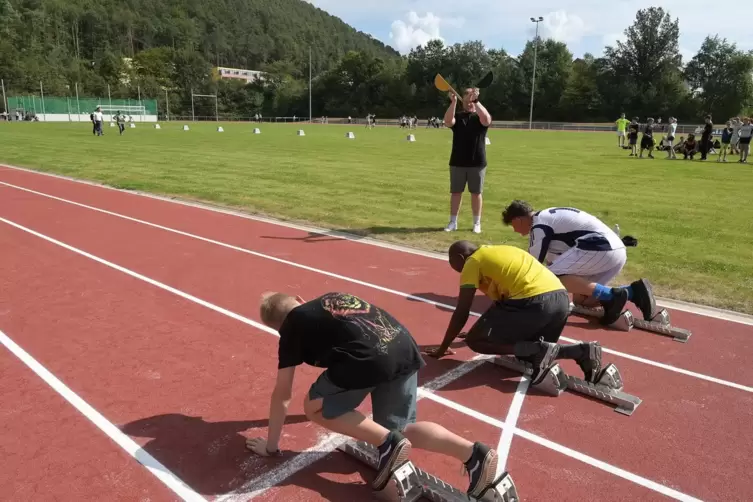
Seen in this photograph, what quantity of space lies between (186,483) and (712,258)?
8.15 m

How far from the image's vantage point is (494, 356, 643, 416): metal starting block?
436 cm

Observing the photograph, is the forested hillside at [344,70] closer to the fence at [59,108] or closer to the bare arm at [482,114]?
the fence at [59,108]

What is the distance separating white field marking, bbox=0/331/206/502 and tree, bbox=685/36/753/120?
92968 millimetres

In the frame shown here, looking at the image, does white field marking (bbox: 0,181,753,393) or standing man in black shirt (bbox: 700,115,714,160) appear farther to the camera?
→ standing man in black shirt (bbox: 700,115,714,160)

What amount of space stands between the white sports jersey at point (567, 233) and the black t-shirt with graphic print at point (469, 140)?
13.0ft

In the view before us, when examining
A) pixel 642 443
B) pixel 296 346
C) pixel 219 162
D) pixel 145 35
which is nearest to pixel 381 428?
pixel 296 346

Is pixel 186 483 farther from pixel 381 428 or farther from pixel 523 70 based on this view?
pixel 523 70

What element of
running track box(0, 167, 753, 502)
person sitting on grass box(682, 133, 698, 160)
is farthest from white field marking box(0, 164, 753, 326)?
person sitting on grass box(682, 133, 698, 160)

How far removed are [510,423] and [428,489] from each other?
108 cm

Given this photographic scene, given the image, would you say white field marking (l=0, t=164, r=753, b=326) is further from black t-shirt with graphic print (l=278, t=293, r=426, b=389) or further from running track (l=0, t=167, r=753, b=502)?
black t-shirt with graphic print (l=278, t=293, r=426, b=389)

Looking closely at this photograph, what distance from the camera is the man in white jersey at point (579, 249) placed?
570 centimetres

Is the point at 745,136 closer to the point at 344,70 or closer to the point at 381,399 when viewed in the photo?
the point at 381,399

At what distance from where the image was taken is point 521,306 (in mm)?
4551

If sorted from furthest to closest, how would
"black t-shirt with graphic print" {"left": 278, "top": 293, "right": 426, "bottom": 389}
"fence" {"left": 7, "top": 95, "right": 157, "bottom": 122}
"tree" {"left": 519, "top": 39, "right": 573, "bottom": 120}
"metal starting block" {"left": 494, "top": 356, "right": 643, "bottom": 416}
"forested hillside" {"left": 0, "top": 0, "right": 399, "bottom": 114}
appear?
"forested hillside" {"left": 0, "top": 0, "right": 399, "bottom": 114}
"tree" {"left": 519, "top": 39, "right": 573, "bottom": 120}
"fence" {"left": 7, "top": 95, "right": 157, "bottom": 122}
"metal starting block" {"left": 494, "top": 356, "right": 643, "bottom": 416}
"black t-shirt with graphic print" {"left": 278, "top": 293, "right": 426, "bottom": 389}
